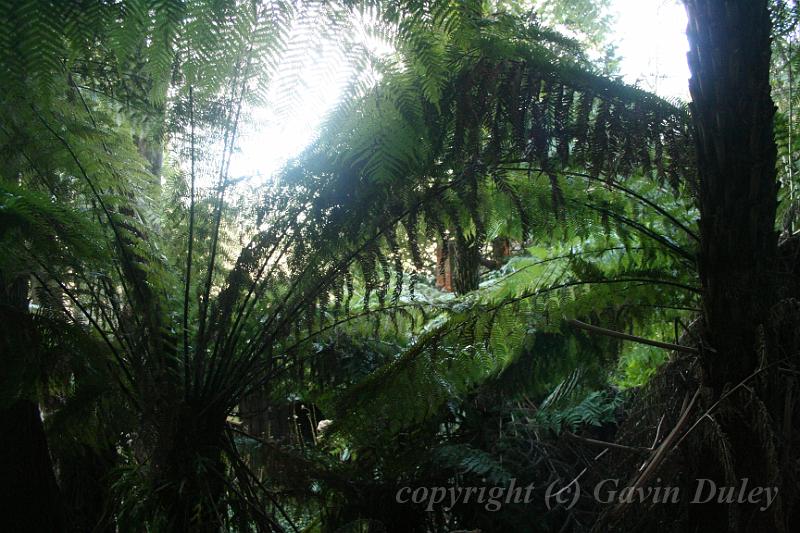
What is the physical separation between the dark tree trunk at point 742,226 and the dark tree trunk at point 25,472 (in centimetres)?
166

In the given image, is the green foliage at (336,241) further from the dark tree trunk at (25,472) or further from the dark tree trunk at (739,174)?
the dark tree trunk at (739,174)

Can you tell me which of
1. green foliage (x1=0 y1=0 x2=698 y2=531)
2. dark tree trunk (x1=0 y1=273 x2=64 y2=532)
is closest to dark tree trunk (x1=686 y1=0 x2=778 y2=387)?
green foliage (x1=0 y1=0 x2=698 y2=531)

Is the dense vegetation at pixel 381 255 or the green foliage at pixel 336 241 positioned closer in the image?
the dense vegetation at pixel 381 255

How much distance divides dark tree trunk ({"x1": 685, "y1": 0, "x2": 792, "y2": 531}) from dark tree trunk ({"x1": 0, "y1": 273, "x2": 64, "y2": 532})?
1658 millimetres

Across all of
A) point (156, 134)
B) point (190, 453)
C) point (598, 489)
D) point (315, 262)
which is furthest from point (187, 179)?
point (598, 489)

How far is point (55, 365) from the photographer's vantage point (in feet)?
5.10

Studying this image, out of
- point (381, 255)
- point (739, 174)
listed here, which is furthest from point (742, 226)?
point (381, 255)

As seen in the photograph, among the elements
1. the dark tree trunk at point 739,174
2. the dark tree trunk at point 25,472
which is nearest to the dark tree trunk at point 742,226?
the dark tree trunk at point 739,174

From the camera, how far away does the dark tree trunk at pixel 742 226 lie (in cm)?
121

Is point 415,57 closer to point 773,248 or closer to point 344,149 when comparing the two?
point 344,149

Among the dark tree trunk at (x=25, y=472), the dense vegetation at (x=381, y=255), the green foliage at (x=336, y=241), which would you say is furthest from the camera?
the dark tree trunk at (x=25, y=472)

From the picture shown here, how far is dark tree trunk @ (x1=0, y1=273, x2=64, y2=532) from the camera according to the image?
161cm

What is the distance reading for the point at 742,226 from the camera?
121cm

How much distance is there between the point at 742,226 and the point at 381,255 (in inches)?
32.8
